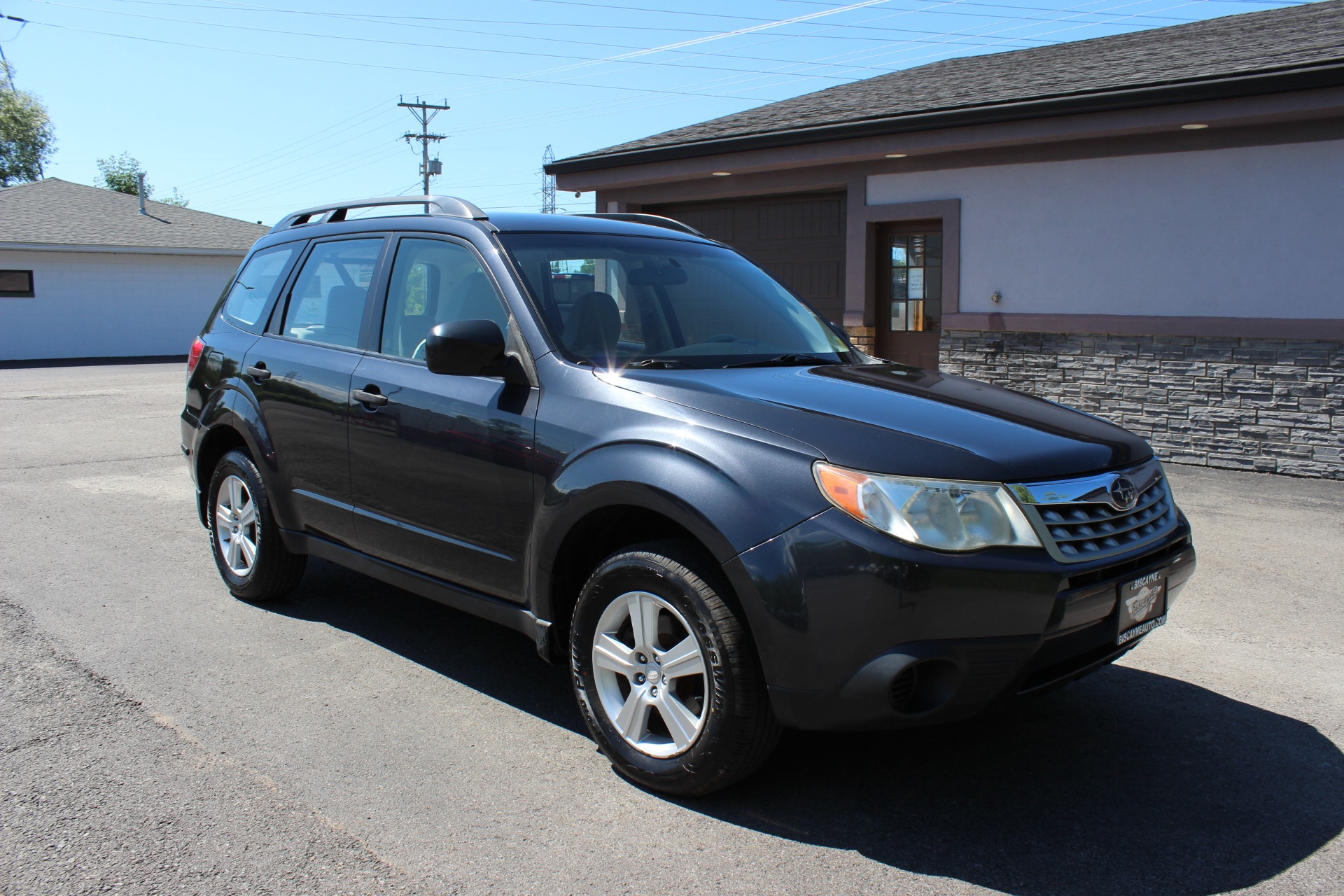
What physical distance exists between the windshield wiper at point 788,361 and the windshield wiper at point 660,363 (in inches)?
6.7

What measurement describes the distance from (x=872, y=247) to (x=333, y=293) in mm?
8144

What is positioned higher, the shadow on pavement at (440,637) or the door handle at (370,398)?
the door handle at (370,398)

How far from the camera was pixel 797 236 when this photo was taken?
12.8 meters

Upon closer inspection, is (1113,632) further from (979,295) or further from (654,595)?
(979,295)

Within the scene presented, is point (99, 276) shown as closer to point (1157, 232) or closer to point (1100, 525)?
point (1157, 232)

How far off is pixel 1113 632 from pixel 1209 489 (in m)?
6.28

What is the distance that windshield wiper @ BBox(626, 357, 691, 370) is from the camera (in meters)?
3.84

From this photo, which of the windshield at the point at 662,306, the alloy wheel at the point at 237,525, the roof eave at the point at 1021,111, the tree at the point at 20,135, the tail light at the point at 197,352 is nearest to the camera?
the windshield at the point at 662,306

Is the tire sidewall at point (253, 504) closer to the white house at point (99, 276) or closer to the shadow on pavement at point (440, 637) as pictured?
the shadow on pavement at point (440, 637)

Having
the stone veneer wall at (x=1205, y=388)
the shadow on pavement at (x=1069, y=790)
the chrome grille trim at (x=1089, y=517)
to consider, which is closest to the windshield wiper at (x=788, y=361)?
the chrome grille trim at (x=1089, y=517)

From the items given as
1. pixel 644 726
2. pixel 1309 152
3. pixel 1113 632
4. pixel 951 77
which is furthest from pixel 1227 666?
pixel 951 77

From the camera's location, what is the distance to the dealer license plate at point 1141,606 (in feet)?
10.6

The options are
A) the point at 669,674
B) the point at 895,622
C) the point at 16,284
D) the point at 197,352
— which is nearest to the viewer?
the point at 895,622

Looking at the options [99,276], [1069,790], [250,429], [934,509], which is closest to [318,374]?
[250,429]
